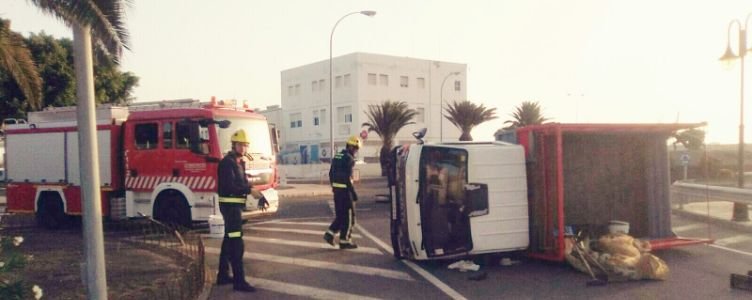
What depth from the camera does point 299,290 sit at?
714 centimetres

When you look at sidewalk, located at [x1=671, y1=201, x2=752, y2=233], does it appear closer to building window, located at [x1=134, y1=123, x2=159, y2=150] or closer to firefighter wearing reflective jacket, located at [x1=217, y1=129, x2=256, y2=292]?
firefighter wearing reflective jacket, located at [x1=217, y1=129, x2=256, y2=292]

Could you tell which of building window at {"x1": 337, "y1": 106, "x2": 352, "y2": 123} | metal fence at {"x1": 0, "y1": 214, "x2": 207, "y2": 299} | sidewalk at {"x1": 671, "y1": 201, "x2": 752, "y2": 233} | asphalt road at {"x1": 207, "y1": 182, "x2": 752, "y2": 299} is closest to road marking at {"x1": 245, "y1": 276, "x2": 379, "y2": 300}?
asphalt road at {"x1": 207, "y1": 182, "x2": 752, "y2": 299}

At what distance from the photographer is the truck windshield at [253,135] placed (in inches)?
451

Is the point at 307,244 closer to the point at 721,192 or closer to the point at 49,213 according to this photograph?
the point at 49,213

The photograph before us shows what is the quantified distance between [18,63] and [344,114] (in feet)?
153

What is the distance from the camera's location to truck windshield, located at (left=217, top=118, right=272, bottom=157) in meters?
11.5

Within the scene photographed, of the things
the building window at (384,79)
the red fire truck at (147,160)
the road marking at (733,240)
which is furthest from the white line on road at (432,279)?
the building window at (384,79)

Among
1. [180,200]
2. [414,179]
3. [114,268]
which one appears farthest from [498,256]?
[180,200]

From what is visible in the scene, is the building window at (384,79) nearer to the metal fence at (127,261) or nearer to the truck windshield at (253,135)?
the metal fence at (127,261)

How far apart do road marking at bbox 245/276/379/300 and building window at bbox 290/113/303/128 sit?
53.2m

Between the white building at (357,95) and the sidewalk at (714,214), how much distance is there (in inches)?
1507

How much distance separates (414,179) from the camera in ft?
26.9

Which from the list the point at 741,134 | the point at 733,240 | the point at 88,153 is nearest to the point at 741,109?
the point at 741,134

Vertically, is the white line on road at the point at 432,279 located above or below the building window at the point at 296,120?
below
